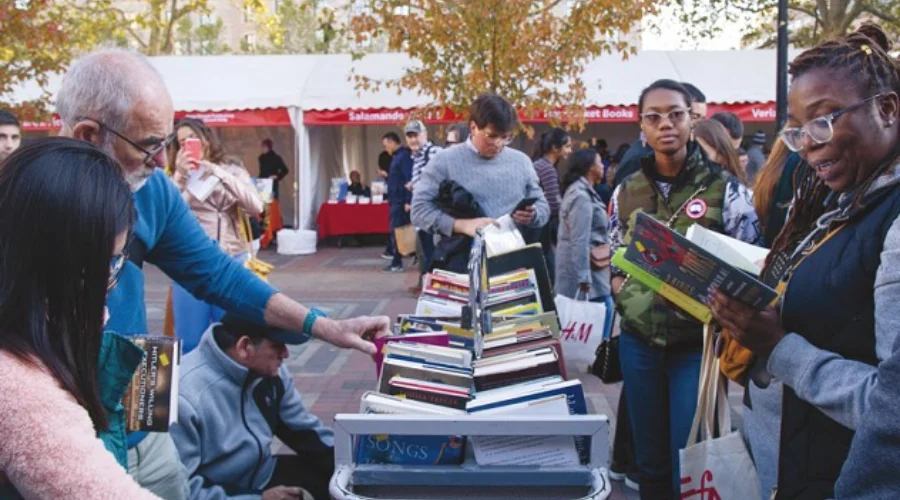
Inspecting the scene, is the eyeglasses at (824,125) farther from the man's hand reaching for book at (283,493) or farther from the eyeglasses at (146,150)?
the man's hand reaching for book at (283,493)

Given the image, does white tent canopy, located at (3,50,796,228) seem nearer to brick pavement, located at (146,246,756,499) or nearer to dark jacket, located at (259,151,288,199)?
dark jacket, located at (259,151,288,199)

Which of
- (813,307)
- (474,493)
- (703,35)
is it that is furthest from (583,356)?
(703,35)

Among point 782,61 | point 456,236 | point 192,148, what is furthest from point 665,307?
point 782,61

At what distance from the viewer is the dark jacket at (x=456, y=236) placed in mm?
4516

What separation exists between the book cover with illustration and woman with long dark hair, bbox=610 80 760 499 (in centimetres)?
100

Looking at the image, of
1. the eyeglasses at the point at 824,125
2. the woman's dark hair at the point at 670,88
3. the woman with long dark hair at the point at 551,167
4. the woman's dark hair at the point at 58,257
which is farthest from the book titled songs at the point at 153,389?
the woman with long dark hair at the point at 551,167

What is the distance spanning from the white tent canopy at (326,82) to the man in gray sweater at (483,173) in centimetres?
931

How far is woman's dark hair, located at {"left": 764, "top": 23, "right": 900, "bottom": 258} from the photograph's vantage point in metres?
1.81

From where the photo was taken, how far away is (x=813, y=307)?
1.76m

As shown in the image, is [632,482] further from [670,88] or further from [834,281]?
[834,281]

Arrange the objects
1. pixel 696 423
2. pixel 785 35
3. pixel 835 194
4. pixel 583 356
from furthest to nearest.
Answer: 1. pixel 785 35
2. pixel 583 356
3. pixel 696 423
4. pixel 835 194

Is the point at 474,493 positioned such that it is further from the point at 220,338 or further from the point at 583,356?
the point at 583,356

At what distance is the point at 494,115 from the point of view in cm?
454

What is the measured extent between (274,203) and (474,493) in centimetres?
1495
